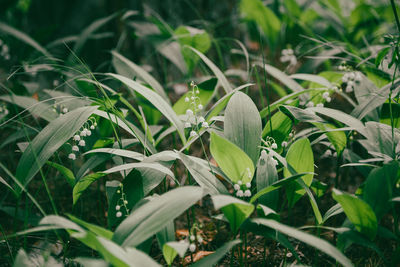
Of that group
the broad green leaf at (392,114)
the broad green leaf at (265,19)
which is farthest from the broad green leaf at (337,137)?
the broad green leaf at (265,19)

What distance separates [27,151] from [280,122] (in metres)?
0.92

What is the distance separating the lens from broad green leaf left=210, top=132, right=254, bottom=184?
100 centimetres

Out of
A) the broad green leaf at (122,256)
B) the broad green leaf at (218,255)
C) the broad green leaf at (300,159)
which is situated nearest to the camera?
the broad green leaf at (122,256)

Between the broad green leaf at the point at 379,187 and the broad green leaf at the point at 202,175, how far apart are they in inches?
16.9

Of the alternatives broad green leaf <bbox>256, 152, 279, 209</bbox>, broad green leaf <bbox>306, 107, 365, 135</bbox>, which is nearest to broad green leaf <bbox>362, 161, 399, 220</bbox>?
broad green leaf <bbox>306, 107, 365, 135</bbox>

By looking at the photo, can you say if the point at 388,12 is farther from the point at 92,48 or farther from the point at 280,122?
the point at 92,48

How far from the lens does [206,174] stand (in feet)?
3.55

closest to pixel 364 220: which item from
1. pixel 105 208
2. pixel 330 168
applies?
pixel 330 168

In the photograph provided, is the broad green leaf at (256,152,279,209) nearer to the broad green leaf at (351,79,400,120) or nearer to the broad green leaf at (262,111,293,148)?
the broad green leaf at (262,111,293,148)

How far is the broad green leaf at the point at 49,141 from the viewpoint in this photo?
3.53 feet

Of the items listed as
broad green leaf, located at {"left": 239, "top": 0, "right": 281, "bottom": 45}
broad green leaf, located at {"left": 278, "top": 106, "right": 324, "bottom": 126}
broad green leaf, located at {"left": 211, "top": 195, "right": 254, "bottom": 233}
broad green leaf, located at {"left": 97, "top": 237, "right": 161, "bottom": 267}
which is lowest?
broad green leaf, located at {"left": 211, "top": 195, "right": 254, "bottom": 233}

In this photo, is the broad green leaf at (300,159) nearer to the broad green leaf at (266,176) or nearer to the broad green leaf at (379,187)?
the broad green leaf at (266,176)

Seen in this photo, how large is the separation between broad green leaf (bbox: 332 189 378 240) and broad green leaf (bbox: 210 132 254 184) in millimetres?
262

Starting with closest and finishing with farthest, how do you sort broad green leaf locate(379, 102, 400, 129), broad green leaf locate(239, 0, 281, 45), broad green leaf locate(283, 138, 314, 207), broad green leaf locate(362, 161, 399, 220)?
broad green leaf locate(362, 161, 399, 220)
broad green leaf locate(283, 138, 314, 207)
broad green leaf locate(379, 102, 400, 129)
broad green leaf locate(239, 0, 281, 45)
